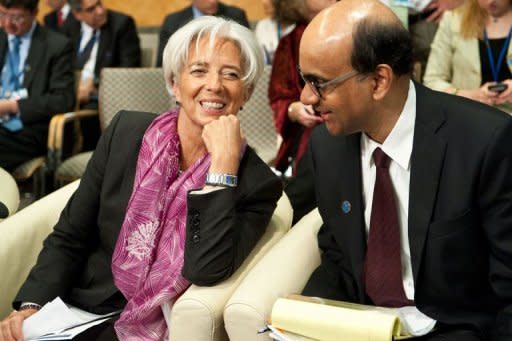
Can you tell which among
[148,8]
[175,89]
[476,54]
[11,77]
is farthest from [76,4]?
[175,89]

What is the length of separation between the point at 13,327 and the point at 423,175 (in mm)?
1190

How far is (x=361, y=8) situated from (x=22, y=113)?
2.89 metres

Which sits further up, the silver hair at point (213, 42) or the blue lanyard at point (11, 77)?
the silver hair at point (213, 42)

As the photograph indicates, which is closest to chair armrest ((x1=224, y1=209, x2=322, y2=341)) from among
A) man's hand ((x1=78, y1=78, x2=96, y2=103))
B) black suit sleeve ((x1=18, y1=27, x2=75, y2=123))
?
black suit sleeve ((x1=18, y1=27, x2=75, y2=123))

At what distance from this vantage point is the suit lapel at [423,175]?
162cm

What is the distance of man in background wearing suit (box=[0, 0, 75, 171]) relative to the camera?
3.99 m

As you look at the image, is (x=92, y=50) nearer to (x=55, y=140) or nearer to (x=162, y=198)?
(x=55, y=140)

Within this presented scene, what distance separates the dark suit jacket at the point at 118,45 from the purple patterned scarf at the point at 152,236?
128 inches

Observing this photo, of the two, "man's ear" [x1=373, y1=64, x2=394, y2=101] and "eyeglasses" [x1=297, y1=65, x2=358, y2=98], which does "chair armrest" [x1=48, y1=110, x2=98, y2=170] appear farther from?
"man's ear" [x1=373, y1=64, x2=394, y2=101]

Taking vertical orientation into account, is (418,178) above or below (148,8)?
below

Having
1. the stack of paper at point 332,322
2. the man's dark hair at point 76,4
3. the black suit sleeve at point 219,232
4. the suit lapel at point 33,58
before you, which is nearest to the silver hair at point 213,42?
the black suit sleeve at point 219,232

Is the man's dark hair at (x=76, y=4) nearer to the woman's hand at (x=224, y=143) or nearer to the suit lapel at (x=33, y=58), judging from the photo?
the suit lapel at (x=33, y=58)

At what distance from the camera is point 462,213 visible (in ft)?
5.21

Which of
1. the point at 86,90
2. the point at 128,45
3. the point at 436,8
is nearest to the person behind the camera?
the point at 436,8
